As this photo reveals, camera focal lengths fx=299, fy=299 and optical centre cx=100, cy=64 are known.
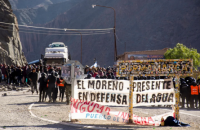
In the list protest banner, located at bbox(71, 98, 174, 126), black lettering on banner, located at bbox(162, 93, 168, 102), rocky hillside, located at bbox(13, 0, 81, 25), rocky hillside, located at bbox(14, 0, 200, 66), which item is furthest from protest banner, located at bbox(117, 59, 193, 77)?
rocky hillside, located at bbox(13, 0, 81, 25)

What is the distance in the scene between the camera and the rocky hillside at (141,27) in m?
90.1

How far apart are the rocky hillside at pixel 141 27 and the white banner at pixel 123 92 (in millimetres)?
78760

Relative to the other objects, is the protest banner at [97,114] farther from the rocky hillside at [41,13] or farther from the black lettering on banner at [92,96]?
the rocky hillside at [41,13]

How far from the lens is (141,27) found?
94.6 metres

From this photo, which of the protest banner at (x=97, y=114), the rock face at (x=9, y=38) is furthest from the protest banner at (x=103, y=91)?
the rock face at (x=9, y=38)

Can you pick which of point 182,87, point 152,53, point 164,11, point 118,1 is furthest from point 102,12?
point 182,87

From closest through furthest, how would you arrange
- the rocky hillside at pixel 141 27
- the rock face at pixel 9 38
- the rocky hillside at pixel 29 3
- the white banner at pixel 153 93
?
the white banner at pixel 153 93 < the rock face at pixel 9 38 < the rocky hillside at pixel 141 27 < the rocky hillside at pixel 29 3

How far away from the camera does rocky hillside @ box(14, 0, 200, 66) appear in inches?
3548

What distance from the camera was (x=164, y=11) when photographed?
96.3 metres

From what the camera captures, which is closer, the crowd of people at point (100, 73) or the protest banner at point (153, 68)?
the protest banner at point (153, 68)

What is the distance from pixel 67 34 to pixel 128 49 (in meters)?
32.7

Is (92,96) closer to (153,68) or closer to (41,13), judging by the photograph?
(153,68)

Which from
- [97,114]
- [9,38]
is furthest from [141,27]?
[97,114]

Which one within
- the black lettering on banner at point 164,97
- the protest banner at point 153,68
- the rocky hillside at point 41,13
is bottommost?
the black lettering on banner at point 164,97
